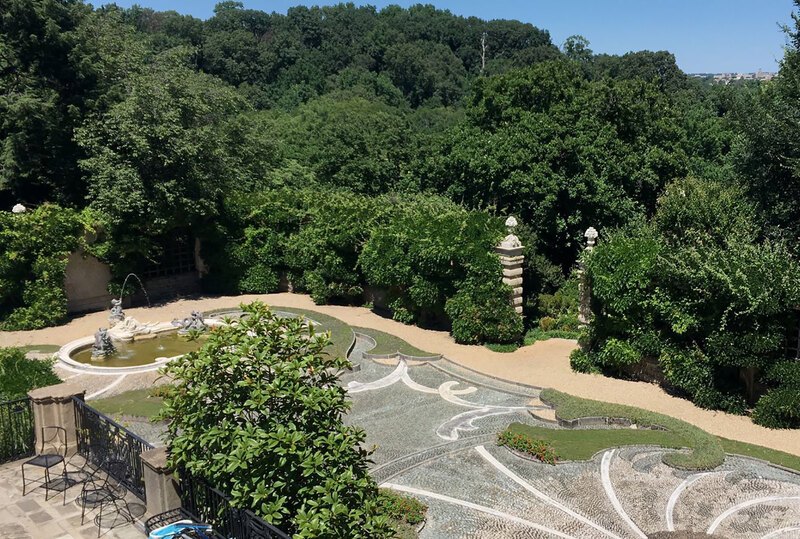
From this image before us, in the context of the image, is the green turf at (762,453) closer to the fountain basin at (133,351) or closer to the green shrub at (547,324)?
the green shrub at (547,324)

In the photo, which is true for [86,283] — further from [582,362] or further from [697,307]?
[697,307]

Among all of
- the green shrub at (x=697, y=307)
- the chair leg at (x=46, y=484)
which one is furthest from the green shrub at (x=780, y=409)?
the chair leg at (x=46, y=484)

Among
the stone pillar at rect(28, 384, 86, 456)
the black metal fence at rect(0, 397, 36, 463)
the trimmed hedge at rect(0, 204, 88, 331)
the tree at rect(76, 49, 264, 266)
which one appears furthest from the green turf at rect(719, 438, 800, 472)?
the trimmed hedge at rect(0, 204, 88, 331)

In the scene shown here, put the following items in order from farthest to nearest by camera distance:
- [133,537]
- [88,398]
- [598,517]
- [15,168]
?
1. [15,168]
2. [88,398]
3. [598,517]
4. [133,537]

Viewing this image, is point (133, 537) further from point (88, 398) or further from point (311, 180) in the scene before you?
point (311, 180)

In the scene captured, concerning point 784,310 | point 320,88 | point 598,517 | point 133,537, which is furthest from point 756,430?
point 320,88

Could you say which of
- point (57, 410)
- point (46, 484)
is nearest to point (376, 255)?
point (57, 410)
